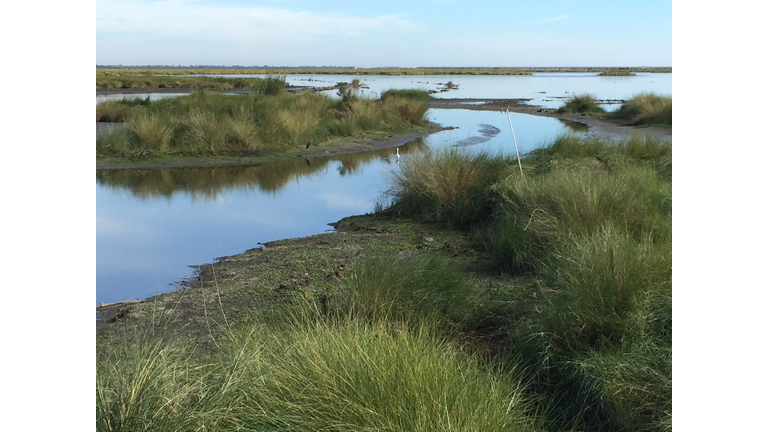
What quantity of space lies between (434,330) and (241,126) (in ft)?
45.1

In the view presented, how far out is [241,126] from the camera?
16.6 meters

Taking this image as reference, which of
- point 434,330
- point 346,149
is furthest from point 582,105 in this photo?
point 434,330

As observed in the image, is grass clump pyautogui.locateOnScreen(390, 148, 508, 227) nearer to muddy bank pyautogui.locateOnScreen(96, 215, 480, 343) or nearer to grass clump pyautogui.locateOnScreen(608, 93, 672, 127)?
muddy bank pyautogui.locateOnScreen(96, 215, 480, 343)

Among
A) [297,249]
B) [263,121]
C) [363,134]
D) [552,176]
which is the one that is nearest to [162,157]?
[263,121]

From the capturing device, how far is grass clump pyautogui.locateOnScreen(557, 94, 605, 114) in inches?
1200

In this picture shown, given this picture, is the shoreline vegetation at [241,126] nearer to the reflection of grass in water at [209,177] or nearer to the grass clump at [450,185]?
the reflection of grass in water at [209,177]

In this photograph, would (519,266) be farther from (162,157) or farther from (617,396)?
(162,157)

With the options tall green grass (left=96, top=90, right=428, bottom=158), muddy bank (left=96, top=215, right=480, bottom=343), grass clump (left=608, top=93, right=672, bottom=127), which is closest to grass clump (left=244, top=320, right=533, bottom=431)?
muddy bank (left=96, top=215, right=480, bottom=343)

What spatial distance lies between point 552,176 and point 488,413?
503 cm

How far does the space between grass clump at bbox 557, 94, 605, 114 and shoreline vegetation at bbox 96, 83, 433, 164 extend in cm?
1027

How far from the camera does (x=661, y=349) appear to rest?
12.1 feet

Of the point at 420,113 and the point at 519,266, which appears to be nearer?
the point at 519,266

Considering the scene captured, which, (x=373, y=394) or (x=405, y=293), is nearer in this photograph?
(x=373, y=394)

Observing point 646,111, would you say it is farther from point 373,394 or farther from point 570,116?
point 373,394
